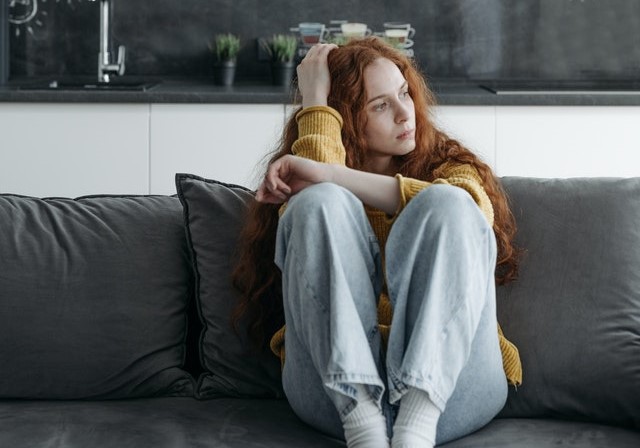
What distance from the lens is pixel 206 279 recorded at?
2219 millimetres

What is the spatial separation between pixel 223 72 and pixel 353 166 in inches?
76.4

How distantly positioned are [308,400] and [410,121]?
669 mm

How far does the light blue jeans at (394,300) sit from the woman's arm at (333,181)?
0.12 metres

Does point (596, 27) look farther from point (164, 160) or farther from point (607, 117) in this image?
point (164, 160)

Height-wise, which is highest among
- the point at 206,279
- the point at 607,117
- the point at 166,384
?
the point at 607,117

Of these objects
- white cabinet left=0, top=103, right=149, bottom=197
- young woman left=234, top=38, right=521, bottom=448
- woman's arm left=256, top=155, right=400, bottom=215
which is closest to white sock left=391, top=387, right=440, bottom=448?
young woman left=234, top=38, right=521, bottom=448

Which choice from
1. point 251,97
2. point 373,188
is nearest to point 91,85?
point 251,97

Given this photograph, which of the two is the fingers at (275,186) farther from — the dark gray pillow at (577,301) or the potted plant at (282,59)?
the potted plant at (282,59)

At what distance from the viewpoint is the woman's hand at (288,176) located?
2047 mm

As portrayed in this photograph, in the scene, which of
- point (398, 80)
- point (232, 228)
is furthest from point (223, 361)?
point (398, 80)

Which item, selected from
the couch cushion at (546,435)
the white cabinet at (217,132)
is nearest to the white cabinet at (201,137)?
the white cabinet at (217,132)

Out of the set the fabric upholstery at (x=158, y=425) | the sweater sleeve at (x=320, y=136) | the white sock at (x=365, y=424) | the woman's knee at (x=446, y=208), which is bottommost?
the fabric upholstery at (x=158, y=425)

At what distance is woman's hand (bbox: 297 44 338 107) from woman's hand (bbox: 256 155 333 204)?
278 mm

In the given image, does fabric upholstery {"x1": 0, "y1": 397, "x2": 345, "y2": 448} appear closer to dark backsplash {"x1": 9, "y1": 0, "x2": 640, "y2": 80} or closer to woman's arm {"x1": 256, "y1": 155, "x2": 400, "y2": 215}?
woman's arm {"x1": 256, "y1": 155, "x2": 400, "y2": 215}
